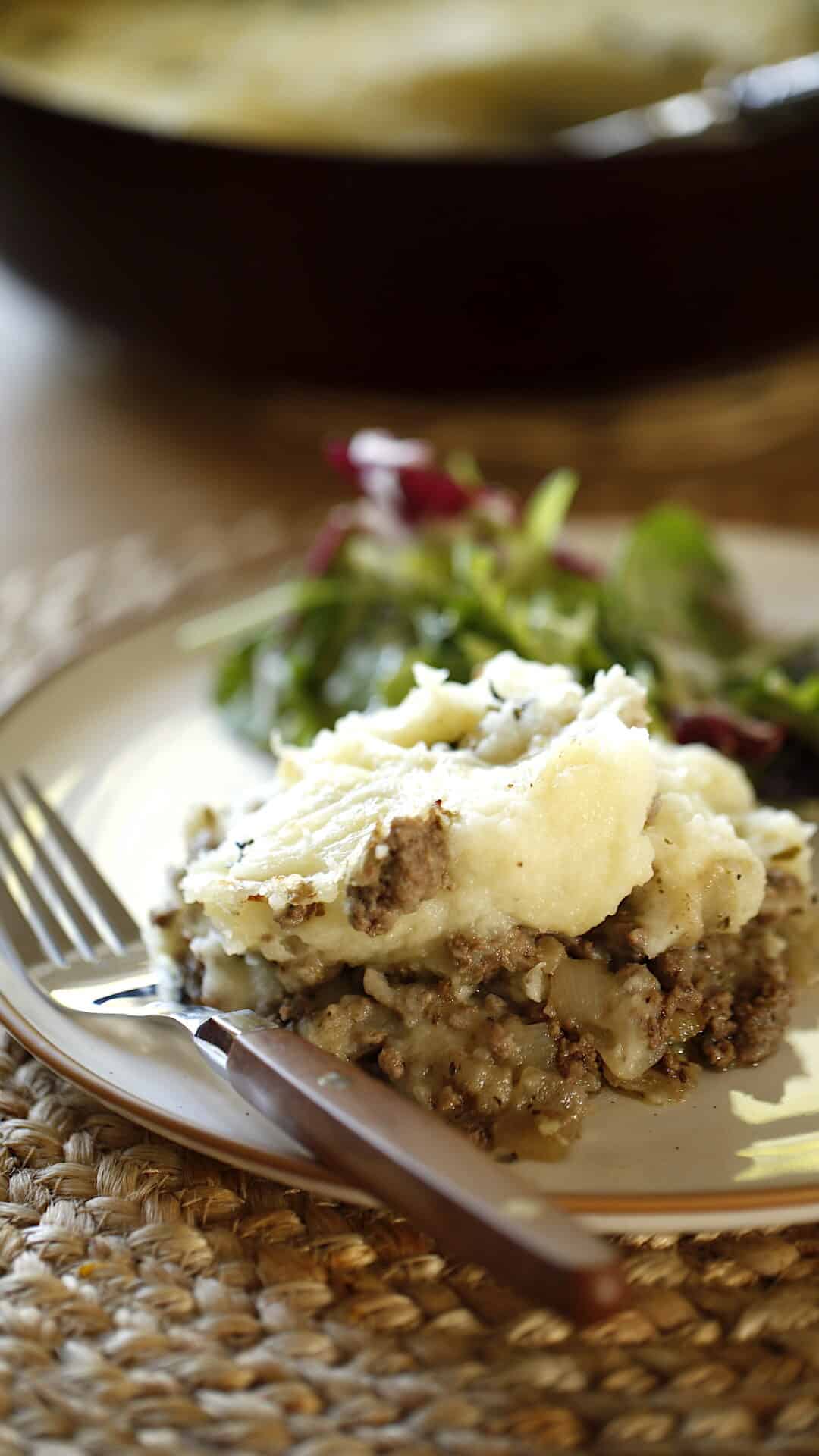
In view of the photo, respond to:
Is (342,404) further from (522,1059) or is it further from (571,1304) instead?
(571,1304)

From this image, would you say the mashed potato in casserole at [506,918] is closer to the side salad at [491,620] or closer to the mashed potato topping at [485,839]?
the mashed potato topping at [485,839]

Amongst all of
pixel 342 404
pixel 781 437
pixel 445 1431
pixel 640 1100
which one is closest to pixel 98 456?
pixel 342 404

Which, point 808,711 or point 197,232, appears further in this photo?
point 197,232

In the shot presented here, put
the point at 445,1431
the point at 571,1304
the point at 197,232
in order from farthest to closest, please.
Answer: the point at 197,232 → the point at 445,1431 → the point at 571,1304

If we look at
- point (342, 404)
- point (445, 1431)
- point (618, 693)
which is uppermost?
point (342, 404)

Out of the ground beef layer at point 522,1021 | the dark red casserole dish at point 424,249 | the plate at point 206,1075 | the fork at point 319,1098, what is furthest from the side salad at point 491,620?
the ground beef layer at point 522,1021
